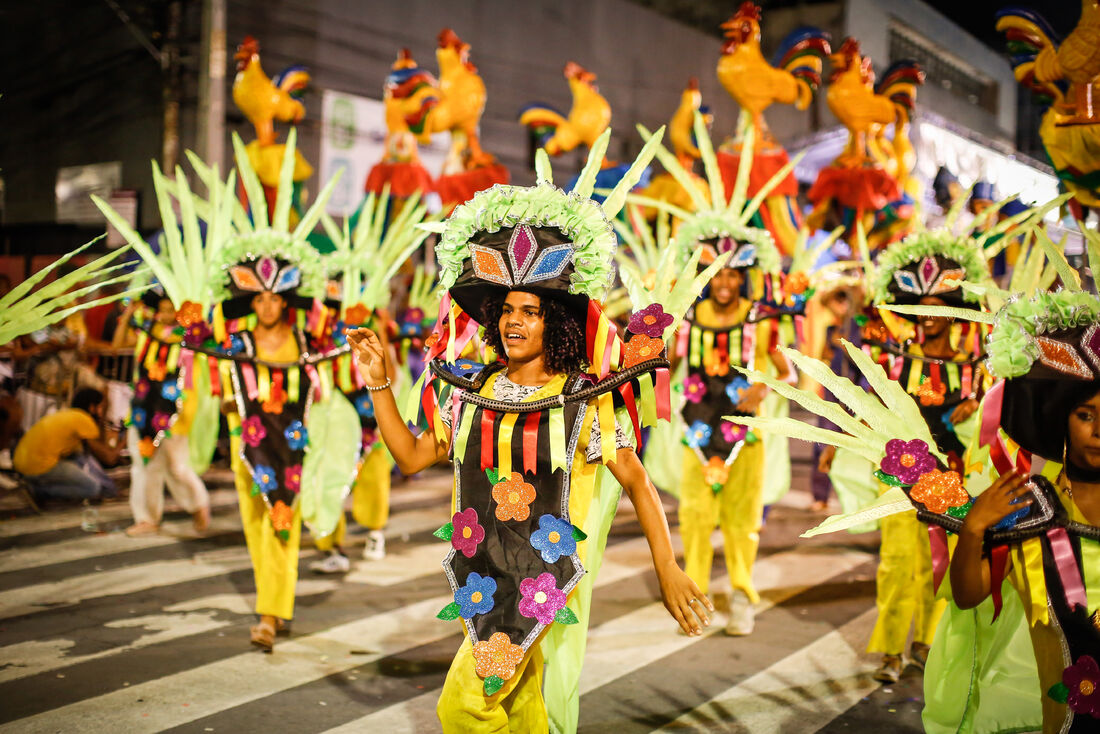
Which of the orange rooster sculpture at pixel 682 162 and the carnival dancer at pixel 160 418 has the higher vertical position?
the orange rooster sculpture at pixel 682 162

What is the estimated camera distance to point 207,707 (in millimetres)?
4582

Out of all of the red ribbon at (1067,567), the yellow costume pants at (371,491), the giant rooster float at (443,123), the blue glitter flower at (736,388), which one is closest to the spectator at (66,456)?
the yellow costume pants at (371,491)

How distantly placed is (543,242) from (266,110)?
7.80 metres

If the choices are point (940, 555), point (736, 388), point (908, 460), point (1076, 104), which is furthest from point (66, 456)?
point (1076, 104)

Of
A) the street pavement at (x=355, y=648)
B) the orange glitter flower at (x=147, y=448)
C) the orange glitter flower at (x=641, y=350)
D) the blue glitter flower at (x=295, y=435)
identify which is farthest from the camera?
the orange glitter flower at (x=147, y=448)

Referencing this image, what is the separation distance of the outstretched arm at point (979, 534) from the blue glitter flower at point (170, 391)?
4.52 metres

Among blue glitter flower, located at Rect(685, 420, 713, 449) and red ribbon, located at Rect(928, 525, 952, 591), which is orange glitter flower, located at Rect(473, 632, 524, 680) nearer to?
red ribbon, located at Rect(928, 525, 952, 591)

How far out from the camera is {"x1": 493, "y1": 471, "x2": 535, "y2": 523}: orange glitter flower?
3.33 metres

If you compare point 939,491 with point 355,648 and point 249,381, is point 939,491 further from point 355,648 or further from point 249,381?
point 249,381

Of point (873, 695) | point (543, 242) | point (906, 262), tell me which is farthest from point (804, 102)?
point (543, 242)

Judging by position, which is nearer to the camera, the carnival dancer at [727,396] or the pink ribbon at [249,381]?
the pink ribbon at [249,381]

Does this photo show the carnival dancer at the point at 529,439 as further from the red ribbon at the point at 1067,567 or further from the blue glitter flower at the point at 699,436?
the blue glitter flower at the point at 699,436

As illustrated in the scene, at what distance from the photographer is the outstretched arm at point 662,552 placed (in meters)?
3.00

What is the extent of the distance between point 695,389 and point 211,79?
25.7 feet
